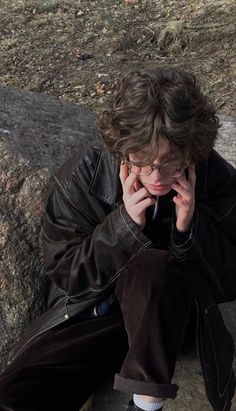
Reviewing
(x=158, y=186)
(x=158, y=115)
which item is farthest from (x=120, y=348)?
(x=158, y=115)

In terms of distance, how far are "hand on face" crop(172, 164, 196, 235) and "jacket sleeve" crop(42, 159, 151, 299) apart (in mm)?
154

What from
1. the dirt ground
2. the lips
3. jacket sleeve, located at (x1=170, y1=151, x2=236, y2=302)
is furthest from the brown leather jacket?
the dirt ground

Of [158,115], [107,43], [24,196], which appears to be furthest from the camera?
[107,43]

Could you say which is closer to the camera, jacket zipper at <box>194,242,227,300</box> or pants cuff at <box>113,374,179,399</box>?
pants cuff at <box>113,374,179,399</box>

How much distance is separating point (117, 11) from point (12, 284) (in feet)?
14.8

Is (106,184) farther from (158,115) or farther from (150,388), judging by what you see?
(150,388)

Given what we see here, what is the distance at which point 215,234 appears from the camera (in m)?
2.70

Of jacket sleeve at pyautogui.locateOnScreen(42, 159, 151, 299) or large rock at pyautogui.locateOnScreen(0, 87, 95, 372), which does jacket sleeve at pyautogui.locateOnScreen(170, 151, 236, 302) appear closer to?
jacket sleeve at pyautogui.locateOnScreen(42, 159, 151, 299)

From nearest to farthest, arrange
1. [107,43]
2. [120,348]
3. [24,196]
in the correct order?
[120,348], [24,196], [107,43]

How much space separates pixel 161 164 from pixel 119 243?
353 mm

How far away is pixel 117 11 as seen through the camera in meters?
7.04

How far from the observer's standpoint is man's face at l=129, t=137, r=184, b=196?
2.36 m

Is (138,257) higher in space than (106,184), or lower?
lower

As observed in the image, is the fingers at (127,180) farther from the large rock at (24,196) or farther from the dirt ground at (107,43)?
the dirt ground at (107,43)
